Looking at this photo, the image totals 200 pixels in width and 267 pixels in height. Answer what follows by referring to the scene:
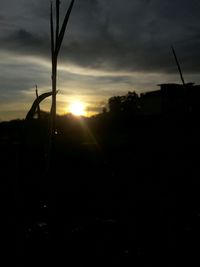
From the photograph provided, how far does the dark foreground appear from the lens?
184 centimetres

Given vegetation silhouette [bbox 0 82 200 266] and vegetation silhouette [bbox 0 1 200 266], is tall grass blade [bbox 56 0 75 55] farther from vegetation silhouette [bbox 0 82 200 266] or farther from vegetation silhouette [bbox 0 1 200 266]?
vegetation silhouette [bbox 0 82 200 266]

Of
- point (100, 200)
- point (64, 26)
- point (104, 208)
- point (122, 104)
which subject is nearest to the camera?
point (64, 26)

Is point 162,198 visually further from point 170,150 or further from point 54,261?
point 170,150

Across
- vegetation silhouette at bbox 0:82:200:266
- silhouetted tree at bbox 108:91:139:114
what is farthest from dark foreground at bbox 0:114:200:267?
silhouetted tree at bbox 108:91:139:114

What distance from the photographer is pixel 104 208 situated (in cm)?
515

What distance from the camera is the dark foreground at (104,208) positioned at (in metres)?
1.84

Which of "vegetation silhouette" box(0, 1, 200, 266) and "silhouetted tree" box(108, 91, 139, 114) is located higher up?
"silhouetted tree" box(108, 91, 139, 114)

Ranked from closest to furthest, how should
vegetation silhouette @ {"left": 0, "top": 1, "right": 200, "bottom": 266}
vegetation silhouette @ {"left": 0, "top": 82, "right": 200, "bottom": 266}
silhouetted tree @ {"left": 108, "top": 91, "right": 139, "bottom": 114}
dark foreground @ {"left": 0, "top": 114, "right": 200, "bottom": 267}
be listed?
vegetation silhouette @ {"left": 0, "top": 1, "right": 200, "bottom": 266} → dark foreground @ {"left": 0, "top": 114, "right": 200, "bottom": 267} → vegetation silhouette @ {"left": 0, "top": 82, "right": 200, "bottom": 266} → silhouetted tree @ {"left": 108, "top": 91, "right": 139, "bottom": 114}

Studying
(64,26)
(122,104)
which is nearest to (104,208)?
(64,26)

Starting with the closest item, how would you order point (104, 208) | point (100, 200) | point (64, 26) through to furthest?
point (64, 26) → point (104, 208) → point (100, 200)

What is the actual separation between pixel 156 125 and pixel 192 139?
18.5 ft

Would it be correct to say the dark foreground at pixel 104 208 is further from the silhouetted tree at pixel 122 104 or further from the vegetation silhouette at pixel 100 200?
the silhouetted tree at pixel 122 104

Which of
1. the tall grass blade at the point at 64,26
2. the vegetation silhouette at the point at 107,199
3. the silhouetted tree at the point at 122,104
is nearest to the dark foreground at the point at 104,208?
the vegetation silhouette at the point at 107,199

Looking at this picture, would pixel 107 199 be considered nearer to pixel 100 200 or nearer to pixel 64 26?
pixel 100 200
